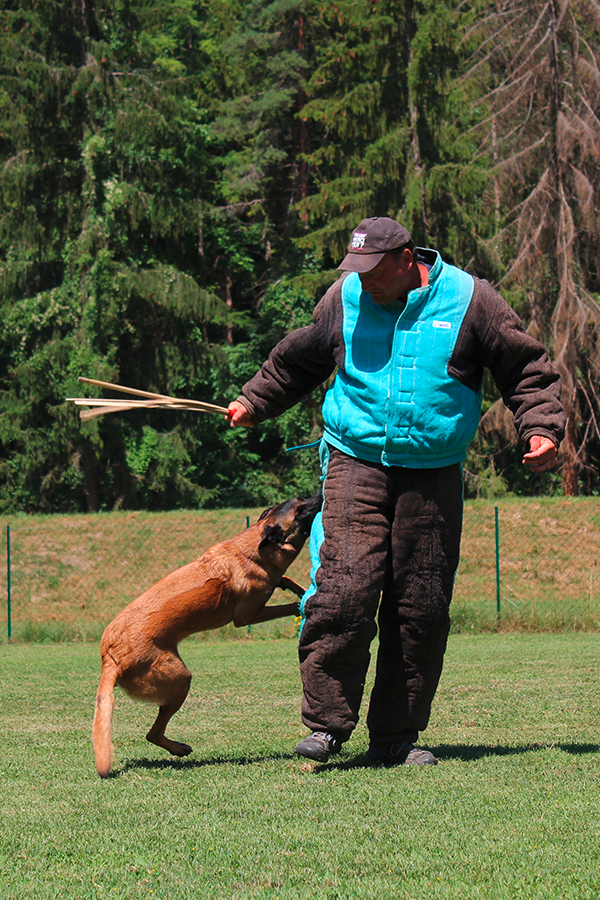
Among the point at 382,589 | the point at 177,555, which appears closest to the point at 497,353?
the point at 382,589

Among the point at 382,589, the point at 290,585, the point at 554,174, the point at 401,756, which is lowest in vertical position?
the point at 401,756

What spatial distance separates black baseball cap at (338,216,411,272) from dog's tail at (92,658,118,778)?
208 cm

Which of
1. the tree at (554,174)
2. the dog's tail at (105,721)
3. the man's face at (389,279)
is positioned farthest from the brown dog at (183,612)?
the tree at (554,174)

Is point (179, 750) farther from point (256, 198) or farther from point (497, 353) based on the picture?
point (256, 198)

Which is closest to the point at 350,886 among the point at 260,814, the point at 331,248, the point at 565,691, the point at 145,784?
the point at 260,814

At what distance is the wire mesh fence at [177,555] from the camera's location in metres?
17.0

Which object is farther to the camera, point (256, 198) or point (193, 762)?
point (256, 198)

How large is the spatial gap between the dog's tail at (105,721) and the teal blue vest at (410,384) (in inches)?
58.3

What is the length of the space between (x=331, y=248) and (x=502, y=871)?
2338 centimetres

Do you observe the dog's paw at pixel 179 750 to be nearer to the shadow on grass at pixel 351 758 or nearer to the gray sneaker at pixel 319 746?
the shadow on grass at pixel 351 758

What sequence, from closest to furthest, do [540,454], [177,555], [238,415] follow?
[540,454] < [238,415] < [177,555]

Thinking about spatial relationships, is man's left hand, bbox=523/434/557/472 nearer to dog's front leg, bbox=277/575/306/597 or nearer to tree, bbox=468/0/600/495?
dog's front leg, bbox=277/575/306/597

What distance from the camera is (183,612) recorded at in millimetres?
4508

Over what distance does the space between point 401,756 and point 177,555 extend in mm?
15322
